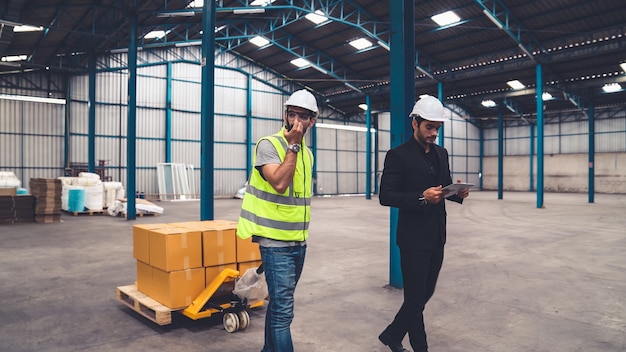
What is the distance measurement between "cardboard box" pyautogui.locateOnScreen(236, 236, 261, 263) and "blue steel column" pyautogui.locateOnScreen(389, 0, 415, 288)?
6.24 feet

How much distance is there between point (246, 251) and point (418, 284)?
2223mm

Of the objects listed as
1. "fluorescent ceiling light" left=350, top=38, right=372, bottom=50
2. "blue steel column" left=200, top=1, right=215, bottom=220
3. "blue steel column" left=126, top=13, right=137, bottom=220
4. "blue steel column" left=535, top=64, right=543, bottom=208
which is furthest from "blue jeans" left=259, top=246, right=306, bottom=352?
"fluorescent ceiling light" left=350, top=38, right=372, bottom=50

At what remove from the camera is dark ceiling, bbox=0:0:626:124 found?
52.5ft

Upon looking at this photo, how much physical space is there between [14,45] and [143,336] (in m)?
18.5

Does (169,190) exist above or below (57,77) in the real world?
below

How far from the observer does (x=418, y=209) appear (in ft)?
9.38

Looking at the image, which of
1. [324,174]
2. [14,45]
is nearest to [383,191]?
[14,45]

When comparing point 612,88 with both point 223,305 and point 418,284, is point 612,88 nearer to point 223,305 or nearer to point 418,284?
point 418,284

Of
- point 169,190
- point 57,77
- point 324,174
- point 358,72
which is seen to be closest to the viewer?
point 57,77

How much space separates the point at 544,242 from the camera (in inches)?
367

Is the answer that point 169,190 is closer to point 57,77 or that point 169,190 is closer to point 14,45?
point 57,77

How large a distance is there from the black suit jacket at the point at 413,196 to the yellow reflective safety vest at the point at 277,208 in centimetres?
65

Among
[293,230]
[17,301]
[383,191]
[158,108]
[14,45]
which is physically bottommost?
[17,301]

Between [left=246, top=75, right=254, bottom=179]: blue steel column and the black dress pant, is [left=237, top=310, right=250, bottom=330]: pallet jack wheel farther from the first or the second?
[left=246, top=75, right=254, bottom=179]: blue steel column
